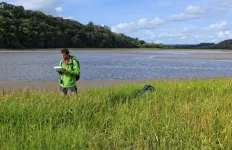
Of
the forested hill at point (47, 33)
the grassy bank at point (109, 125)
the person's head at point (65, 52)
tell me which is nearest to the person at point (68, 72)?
the person's head at point (65, 52)

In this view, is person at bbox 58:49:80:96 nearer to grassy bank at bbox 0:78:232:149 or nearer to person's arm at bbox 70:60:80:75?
person's arm at bbox 70:60:80:75

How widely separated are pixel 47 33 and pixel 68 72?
245 feet

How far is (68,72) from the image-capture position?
894 cm

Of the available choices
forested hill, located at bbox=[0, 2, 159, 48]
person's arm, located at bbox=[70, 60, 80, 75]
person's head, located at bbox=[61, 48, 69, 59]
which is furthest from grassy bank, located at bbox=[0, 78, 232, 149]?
forested hill, located at bbox=[0, 2, 159, 48]

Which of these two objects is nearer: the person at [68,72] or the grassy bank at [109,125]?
the grassy bank at [109,125]

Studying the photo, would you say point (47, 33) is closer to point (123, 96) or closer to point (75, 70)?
point (123, 96)

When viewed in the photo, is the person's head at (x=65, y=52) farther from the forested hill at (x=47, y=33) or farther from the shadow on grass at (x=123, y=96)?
the forested hill at (x=47, y=33)

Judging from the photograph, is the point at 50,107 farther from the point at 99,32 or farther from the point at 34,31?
the point at 99,32

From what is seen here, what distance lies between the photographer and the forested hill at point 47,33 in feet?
240

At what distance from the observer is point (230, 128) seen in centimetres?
532

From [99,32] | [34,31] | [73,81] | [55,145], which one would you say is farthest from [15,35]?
[55,145]

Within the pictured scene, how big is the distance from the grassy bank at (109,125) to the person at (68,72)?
5.03 ft

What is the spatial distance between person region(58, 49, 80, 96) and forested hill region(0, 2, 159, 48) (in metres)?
61.3

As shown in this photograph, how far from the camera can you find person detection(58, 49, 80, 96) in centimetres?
891
